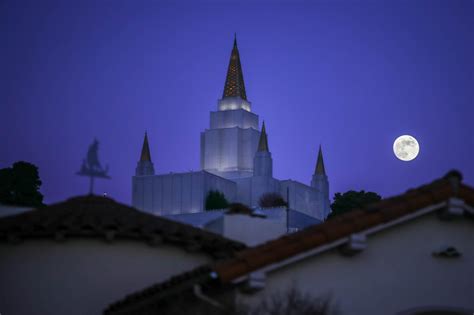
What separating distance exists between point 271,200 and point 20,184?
3382 centimetres

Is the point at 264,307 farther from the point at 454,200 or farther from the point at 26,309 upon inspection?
the point at 26,309

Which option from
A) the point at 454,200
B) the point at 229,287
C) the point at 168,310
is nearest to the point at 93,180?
the point at 168,310

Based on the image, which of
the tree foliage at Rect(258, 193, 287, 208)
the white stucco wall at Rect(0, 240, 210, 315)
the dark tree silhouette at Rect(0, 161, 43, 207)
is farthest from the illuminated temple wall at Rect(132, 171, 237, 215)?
the white stucco wall at Rect(0, 240, 210, 315)

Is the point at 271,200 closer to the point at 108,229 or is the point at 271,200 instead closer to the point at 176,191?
the point at 176,191

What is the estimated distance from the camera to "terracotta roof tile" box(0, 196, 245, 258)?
1236 centimetres

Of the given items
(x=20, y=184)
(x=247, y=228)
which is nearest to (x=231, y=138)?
(x=20, y=184)

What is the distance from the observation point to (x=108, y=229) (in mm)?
12586

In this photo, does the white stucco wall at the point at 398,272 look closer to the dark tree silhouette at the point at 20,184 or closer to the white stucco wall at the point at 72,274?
the white stucco wall at the point at 72,274

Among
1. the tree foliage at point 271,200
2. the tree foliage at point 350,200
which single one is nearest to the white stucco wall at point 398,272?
the tree foliage at point 350,200

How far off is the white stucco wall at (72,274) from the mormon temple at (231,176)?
71.7 m

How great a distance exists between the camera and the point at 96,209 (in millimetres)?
13961

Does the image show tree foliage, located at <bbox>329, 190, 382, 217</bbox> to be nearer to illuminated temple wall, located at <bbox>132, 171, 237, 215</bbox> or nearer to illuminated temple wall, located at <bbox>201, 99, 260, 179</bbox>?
illuminated temple wall, located at <bbox>132, 171, 237, 215</bbox>

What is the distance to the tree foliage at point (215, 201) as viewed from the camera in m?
88.4

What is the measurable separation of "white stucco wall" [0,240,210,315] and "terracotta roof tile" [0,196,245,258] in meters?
A: 0.24
